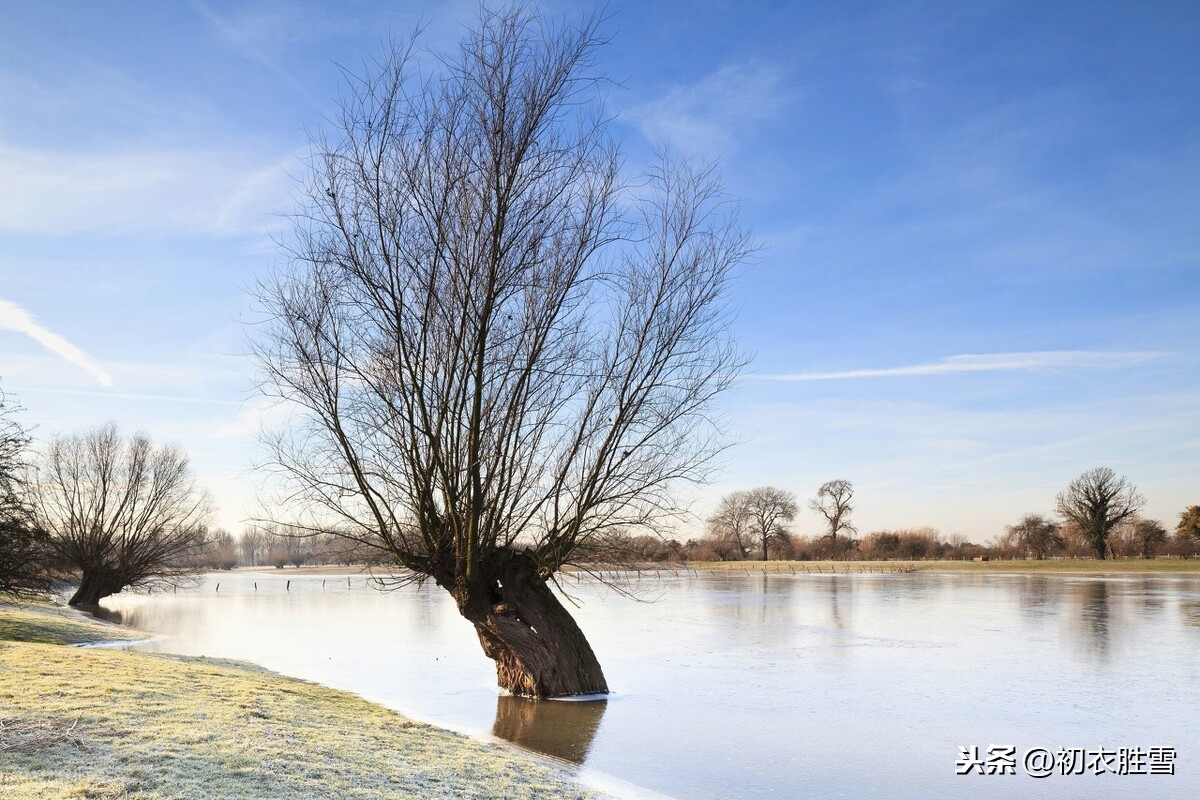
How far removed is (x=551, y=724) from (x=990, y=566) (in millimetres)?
73748

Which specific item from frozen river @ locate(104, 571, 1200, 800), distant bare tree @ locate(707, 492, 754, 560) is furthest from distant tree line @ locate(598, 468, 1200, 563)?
frozen river @ locate(104, 571, 1200, 800)

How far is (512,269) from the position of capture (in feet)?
39.6

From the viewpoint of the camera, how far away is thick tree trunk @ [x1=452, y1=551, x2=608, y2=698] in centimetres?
1402

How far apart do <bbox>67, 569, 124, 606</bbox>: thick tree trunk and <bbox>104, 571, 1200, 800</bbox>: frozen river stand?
7.07 meters

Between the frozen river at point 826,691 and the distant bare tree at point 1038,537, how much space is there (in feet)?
193

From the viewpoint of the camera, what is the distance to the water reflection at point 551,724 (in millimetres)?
10820

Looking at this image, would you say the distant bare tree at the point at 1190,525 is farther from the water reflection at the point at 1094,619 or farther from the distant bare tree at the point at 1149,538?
the water reflection at the point at 1094,619

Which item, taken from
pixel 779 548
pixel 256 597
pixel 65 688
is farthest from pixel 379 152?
pixel 779 548

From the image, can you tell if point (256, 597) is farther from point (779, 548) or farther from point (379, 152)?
point (779, 548)

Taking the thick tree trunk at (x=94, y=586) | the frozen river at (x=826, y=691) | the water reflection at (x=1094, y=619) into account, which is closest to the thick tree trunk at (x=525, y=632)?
the frozen river at (x=826, y=691)

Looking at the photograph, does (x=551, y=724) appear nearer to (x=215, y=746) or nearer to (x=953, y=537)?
(x=215, y=746)

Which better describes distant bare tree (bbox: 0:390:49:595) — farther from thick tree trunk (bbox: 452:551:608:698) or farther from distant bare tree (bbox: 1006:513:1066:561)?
distant bare tree (bbox: 1006:513:1066:561)

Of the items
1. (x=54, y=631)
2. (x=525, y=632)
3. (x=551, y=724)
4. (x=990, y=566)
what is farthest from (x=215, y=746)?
(x=990, y=566)

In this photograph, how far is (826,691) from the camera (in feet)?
50.0
